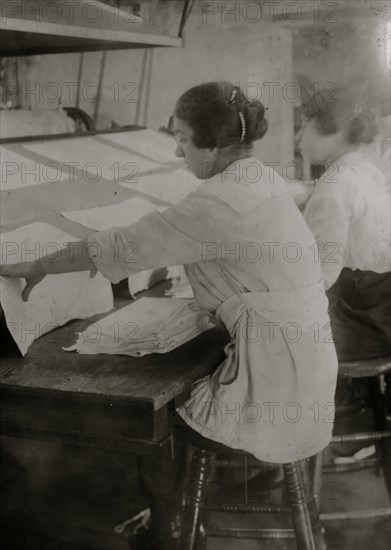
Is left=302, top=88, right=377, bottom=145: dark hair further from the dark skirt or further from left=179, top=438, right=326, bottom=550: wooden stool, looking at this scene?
left=179, top=438, right=326, bottom=550: wooden stool

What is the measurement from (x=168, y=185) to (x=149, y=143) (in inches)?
14.6

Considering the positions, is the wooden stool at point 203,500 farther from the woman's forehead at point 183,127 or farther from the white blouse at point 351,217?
the woman's forehead at point 183,127

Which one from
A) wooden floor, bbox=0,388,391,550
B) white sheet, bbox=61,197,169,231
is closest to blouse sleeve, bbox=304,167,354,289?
white sheet, bbox=61,197,169,231

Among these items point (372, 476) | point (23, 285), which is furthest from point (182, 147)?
point (372, 476)

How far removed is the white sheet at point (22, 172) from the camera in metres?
2.04

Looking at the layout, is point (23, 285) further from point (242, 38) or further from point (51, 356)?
point (242, 38)

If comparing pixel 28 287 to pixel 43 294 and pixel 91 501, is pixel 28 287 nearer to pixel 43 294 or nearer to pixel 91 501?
pixel 43 294

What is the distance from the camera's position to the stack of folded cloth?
159 centimetres

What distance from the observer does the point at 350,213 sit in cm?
224

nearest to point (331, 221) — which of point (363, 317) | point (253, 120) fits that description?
point (363, 317)

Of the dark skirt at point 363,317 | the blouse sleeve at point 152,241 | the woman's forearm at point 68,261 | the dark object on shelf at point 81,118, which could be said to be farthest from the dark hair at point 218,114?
the dark object on shelf at point 81,118

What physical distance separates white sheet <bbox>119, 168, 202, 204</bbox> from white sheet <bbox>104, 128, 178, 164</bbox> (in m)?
0.12

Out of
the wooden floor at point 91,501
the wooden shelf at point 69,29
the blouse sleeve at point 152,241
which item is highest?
the wooden shelf at point 69,29

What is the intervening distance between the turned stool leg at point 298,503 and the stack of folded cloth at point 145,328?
466mm
